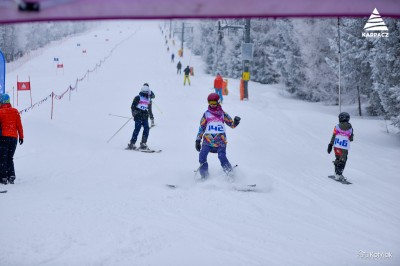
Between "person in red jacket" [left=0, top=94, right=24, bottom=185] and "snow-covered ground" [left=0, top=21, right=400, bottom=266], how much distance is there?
1.06ft

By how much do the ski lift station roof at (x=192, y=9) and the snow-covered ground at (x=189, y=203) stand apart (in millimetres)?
2638

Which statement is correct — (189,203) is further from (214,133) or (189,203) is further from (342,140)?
(342,140)

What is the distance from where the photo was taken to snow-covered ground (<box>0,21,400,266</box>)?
4484 mm

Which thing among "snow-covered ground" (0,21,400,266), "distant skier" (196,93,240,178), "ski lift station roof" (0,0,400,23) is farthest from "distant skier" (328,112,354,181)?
"ski lift station roof" (0,0,400,23)

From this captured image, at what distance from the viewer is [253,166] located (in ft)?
30.9

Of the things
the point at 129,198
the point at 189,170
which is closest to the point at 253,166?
the point at 189,170

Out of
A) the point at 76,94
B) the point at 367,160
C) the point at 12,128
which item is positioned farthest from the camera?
the point at 76,94

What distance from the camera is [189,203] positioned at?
629 cm

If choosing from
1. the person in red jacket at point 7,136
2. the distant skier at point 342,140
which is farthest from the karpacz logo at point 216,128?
the person in red jacket at point 7,136

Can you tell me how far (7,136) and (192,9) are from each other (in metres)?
5.91

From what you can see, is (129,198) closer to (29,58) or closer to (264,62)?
(264,62)

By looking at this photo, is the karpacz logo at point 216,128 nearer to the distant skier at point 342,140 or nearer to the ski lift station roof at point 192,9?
the distant skier at point 342,140

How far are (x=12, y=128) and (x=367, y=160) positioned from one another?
9.61 metres

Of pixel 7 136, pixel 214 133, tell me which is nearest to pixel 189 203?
pixel 214 133
